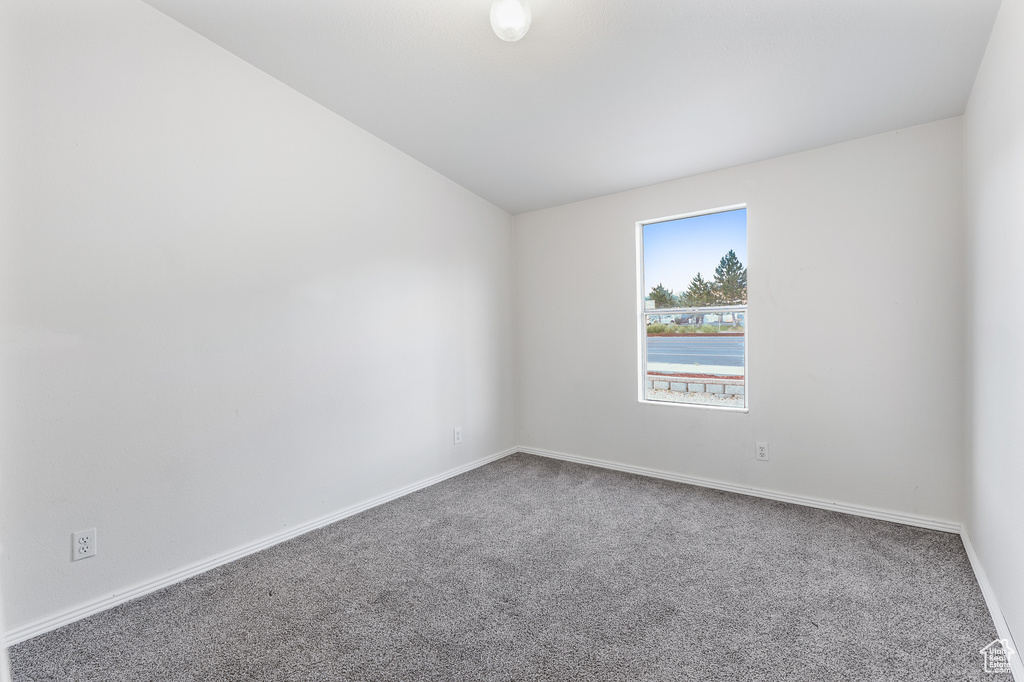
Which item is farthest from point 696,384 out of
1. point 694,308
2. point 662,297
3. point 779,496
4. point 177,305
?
point 177,305

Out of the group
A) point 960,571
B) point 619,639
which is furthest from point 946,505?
point 619,639

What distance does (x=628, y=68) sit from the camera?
92.0 inches

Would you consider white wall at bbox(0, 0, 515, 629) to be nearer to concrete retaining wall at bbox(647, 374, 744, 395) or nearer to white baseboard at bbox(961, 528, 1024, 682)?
concrete retaining wall at bbox(647, 374, 744, 395)

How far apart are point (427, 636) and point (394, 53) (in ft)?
8.35

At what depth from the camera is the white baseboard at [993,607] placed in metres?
1.58

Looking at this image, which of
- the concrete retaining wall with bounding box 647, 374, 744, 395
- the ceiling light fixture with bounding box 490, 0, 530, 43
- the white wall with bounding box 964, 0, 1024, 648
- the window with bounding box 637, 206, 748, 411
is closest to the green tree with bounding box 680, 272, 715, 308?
the window with bounding box 637, 206, 748, 411

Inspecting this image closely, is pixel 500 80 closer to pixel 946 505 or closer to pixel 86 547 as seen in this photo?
pixel 86 547

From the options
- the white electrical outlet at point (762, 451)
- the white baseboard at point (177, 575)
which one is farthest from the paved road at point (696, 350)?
the white baseboard at point (177, 575)

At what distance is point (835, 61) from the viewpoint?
2.15m

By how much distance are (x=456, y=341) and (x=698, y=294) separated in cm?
176

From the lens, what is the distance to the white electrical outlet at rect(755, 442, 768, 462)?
3090 mm

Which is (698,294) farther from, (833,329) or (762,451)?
(762,451)

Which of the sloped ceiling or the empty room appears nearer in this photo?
the empty room

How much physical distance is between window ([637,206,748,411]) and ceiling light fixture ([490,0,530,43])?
1863mm
